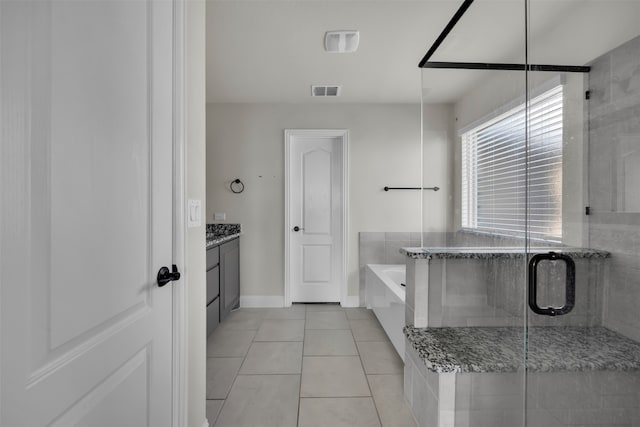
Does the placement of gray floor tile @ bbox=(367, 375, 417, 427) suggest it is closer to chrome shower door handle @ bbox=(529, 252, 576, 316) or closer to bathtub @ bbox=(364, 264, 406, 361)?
bathtub @ bbox=(364, 264, 406, 361)

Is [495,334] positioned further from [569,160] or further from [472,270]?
[569,160]

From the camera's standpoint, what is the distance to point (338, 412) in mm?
1859

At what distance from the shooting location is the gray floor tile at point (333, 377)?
2061 mm

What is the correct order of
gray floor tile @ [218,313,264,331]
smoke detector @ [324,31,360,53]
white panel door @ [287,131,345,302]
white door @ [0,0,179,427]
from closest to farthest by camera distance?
white door @ [0,0,179,427] < smoke detector @ [324,31,360,53] < gray floor tile @ [218,313,264,331] < white panel door @ [287,131,345,302]

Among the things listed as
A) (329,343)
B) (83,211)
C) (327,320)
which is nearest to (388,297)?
(329,343)

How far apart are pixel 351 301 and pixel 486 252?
2.52m

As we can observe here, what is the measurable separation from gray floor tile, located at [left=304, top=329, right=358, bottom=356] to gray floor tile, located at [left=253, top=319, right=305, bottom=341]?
0.10 m

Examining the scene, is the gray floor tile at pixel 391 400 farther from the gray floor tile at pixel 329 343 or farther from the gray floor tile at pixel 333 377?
the gray floor tile at pixel 329 343

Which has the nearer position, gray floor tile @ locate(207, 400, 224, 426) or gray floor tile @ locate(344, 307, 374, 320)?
gray floor tile @ locate(207, 400, 224, 426)

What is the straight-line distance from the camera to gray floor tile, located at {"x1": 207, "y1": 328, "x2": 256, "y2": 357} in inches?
104

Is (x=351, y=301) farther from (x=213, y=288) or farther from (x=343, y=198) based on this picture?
(x=213, y=288)

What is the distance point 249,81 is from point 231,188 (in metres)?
1.25

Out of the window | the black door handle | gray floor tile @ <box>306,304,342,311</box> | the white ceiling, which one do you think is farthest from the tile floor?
the white ceiling

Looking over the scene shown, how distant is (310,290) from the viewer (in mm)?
4016
